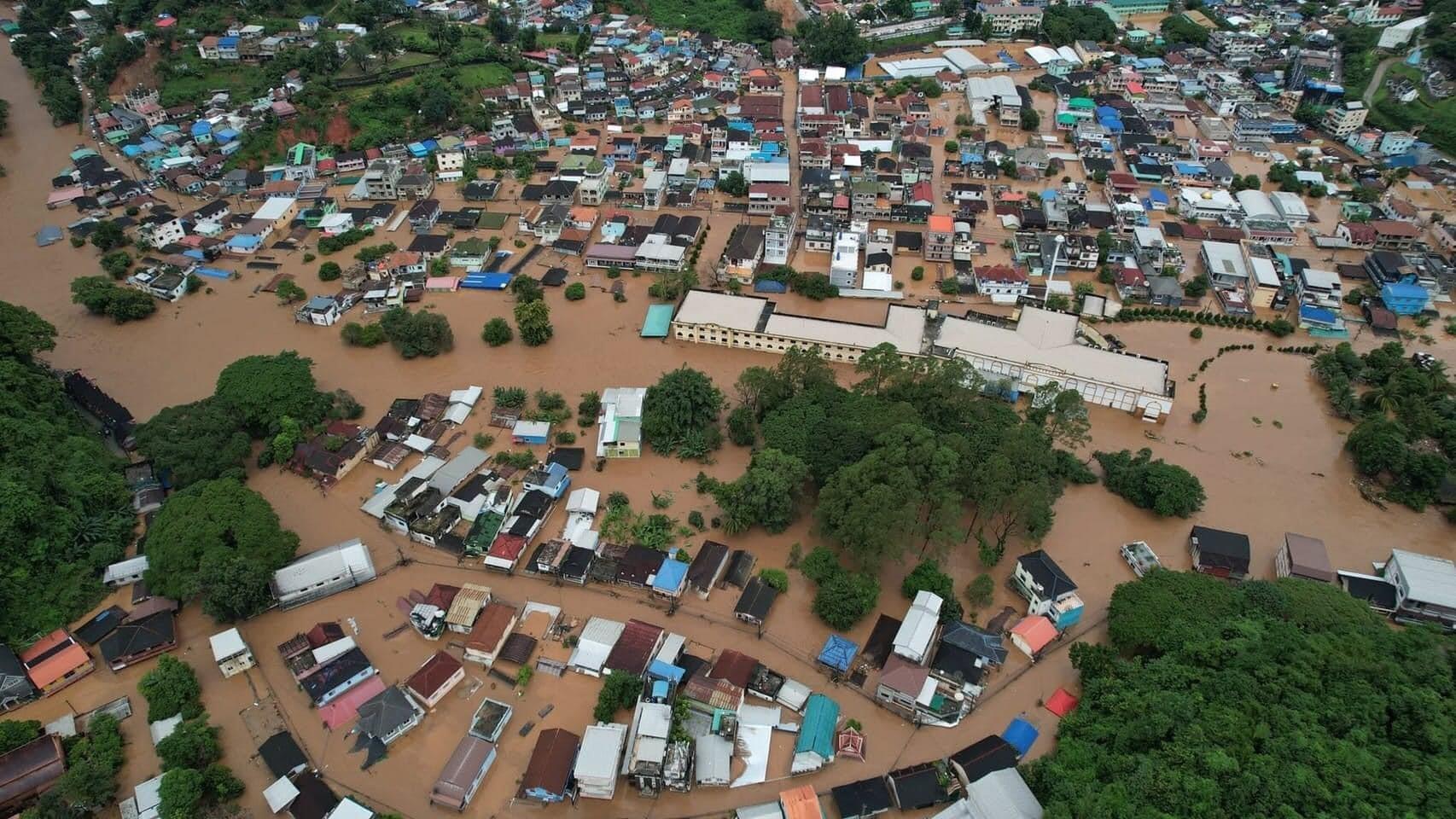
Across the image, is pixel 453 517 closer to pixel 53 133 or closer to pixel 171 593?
pixel 171 593

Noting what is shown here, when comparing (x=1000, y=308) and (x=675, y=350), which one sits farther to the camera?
(x=1000, y=308)

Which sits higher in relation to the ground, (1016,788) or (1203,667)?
(1203,667)

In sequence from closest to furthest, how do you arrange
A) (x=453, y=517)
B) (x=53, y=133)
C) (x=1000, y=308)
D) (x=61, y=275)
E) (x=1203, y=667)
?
(x=1203, y=667)
(x=453, y=517)
(x=1000, y=308)
(x=61, y=275)
(x=53, y=133)

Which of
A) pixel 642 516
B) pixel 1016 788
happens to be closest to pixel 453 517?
pixel 642 516

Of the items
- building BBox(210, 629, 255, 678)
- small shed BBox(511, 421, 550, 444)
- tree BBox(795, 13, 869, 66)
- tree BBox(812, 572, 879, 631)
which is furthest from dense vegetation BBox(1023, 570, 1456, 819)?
tree BBox(795, 13, 869, 66)

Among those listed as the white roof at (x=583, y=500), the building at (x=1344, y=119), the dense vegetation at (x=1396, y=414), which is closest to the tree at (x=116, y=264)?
the white roof at (x=583, y=500)

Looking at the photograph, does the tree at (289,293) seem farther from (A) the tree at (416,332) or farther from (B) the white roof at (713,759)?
(B) the white roof at (713,759)

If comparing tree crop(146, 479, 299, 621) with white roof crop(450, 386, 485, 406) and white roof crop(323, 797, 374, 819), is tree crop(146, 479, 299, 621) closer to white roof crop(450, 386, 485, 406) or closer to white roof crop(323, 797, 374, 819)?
white roof crop(323, 797, 374, 819)
